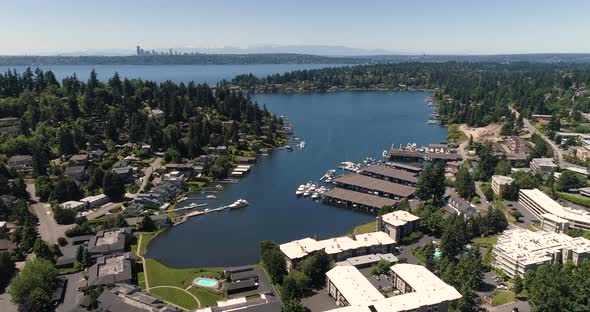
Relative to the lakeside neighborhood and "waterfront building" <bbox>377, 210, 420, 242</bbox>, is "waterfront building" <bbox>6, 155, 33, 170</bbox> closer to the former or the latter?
the lakeside neighborhood

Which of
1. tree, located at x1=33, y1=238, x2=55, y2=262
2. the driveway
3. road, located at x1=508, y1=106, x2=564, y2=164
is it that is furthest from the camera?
road, located at x1=508, y1=106, x2=564, y2=164

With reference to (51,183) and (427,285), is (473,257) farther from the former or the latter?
(51,183)

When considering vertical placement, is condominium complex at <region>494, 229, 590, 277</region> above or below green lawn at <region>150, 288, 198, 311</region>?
above

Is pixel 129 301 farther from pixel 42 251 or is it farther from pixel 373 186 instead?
pixel 373 186

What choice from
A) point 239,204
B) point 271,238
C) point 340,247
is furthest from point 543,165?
point 239,204

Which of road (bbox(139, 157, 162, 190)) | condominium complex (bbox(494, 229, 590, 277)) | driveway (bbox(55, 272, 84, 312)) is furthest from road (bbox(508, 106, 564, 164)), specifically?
driveway (bbox(55, 272, 84, 312))

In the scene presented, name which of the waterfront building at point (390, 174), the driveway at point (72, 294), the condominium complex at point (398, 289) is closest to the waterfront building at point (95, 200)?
the driveway at point (72, 294)

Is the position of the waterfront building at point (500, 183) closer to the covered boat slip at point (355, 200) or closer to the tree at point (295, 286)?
the covered boat slip at point (355, 200)
